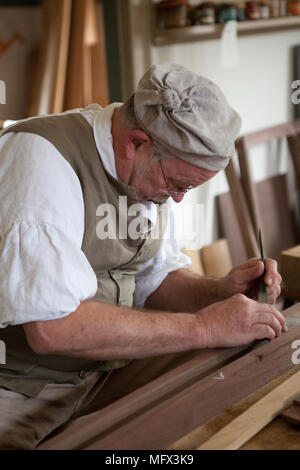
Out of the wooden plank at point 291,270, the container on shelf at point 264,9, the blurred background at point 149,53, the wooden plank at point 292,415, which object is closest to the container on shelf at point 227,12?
the blurred background at point 149,53

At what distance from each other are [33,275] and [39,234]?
0.31 feet

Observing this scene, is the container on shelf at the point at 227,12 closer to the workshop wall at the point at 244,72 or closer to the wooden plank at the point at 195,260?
the workshop wall at the point at 244,72

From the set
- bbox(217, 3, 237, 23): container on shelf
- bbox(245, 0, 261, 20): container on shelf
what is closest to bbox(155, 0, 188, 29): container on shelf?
bbox(217, 3, 237, 23): container on shelf

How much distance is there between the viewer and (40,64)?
3336mm

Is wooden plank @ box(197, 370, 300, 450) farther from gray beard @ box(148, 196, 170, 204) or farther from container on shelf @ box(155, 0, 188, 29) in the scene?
container on shelf @ box(155, 0, 188, 29)

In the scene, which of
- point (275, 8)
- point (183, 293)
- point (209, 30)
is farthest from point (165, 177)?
point (275, 8)

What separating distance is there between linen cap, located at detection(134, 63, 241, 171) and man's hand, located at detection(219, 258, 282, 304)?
14.6 inches

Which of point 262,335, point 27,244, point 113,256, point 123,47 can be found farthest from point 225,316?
point 123,47

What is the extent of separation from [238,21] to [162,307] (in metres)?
2.05

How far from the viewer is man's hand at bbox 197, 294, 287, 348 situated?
1.45 meters

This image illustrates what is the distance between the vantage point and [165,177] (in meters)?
1.55

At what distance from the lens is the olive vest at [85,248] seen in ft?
4.89

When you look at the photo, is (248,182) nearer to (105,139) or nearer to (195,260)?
(195,260)
